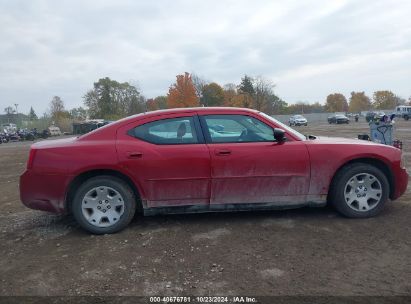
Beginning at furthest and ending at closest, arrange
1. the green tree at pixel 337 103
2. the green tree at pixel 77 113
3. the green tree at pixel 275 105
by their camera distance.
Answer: the green tree at pixel 337 103
the green tree at pixel 77 113
the green tree at pixel 275 105

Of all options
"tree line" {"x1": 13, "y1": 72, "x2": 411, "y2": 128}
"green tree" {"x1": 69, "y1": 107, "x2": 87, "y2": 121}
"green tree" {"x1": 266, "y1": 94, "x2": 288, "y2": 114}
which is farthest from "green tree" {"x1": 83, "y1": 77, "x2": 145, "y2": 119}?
"green tree" {"x1": 266, "y1": 94, "x2": 288, "y2": 114}

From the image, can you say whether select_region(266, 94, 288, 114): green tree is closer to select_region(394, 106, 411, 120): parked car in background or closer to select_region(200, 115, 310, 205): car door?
select_region(394, 106, 411, 120): parked car in background

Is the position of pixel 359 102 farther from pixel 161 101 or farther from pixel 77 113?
pixel 77 113

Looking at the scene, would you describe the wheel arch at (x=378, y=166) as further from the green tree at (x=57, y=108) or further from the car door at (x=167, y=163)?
the green tree at (x=57, y=108)

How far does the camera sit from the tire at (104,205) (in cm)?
474

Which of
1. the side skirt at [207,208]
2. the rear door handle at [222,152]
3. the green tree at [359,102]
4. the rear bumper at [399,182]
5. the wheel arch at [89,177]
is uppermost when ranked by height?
the green tree at [359,102]

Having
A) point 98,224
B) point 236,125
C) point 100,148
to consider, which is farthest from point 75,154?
point 236,125

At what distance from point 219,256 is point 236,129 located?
1.69 meters

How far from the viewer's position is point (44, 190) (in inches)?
188

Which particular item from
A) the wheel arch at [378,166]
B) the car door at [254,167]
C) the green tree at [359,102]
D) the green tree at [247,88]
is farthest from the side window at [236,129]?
the green tree at [359,102]

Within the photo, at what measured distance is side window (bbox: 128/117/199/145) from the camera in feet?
15.9

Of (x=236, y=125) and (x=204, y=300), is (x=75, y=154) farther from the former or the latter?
(x=204, y=300)

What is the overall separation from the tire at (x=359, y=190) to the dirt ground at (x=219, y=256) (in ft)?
0.46

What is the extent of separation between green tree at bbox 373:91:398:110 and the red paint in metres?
121
